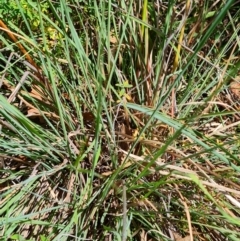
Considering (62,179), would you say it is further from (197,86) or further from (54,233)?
(197,86)

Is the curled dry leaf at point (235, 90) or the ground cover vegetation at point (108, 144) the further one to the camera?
the curled dry leaf at point (235, 90)

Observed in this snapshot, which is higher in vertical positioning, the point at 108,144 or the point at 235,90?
the point at 235,90

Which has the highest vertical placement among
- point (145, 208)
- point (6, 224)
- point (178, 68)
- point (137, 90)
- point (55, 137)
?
point (178, 68)

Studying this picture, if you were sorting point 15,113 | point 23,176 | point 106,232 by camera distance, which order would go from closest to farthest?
1. point 15,113
2. point 106,232
3. point 23,176

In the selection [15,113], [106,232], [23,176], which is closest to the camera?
[15,113]

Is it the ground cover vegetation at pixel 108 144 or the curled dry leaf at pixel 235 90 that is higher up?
the curled dry leaf at pixel 235 90

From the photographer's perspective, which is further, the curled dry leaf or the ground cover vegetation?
the curled dry leaf

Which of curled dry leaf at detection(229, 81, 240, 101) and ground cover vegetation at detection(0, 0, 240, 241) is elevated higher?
curled dry leaf at detection(229, 81, 240, 101)

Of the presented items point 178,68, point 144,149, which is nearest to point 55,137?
point 144,149

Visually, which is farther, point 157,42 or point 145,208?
point 157,42

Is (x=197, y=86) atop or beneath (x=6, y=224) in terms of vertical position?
atop

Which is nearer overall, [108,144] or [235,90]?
[108,144]
